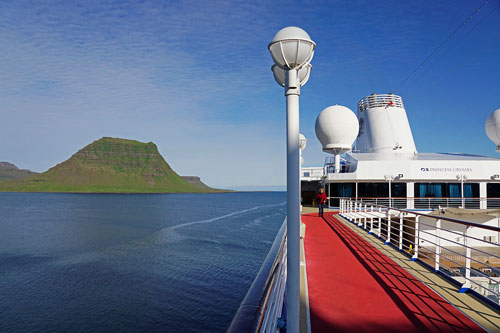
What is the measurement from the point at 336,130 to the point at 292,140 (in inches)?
711

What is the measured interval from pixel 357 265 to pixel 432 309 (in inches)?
106

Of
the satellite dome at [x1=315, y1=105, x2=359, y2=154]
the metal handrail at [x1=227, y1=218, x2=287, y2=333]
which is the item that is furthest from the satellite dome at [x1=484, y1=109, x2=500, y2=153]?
the metal handrail at [x1=227, y1=218, x2=287, y2=333]

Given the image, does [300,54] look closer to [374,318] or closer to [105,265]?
[374,318]

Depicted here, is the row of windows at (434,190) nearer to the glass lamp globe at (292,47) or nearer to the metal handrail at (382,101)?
the metal handrail at (382,101)

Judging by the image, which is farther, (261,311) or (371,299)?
(371,299)

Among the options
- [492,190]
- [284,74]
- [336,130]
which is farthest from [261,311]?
[492,190]

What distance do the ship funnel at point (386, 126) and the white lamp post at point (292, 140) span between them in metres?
28.5

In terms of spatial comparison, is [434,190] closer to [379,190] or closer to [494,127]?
[379,190]

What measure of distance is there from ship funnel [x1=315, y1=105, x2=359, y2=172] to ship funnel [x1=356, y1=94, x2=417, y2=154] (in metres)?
10.2

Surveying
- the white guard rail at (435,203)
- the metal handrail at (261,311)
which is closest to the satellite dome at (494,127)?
the white guard rail at (435,203)

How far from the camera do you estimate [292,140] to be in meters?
3.08

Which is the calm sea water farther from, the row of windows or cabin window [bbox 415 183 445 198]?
cabin window [bbox 415 183 445 198]

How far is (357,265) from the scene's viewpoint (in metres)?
7.34

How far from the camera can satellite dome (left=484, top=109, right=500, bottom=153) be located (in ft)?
80.9
